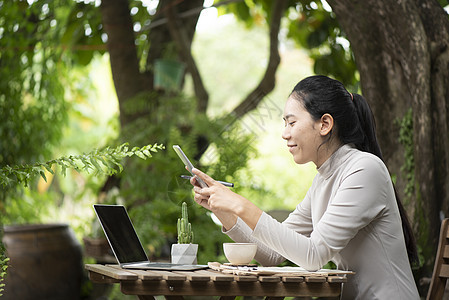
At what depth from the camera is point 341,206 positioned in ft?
5.31

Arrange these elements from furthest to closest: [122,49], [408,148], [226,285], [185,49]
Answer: [185,49] → [122,49] → [408,148] → [226,285]

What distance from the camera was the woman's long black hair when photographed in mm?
1761

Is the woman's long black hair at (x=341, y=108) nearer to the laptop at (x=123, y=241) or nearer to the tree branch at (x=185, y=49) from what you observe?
the laptop at (x=123, y=241)

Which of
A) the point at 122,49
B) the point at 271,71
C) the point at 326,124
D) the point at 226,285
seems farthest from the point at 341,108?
the point at 122,49

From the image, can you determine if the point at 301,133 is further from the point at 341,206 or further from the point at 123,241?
the point at 123,241

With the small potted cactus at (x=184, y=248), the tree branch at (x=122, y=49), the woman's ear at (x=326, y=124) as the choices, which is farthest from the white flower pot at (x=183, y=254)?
the tree branch at (x=122, y=49)

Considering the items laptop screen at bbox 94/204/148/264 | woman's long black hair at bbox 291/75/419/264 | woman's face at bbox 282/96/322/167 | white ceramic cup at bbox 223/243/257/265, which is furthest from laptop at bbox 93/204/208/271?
woman's long black hair at bbox 291/75/419/264

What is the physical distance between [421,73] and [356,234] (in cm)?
122

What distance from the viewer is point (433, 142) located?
2705mm

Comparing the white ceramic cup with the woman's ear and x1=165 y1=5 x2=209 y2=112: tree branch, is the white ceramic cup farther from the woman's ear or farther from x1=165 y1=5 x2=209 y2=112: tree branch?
x1=165 y1=5 x2=209 y2=112: tree branch

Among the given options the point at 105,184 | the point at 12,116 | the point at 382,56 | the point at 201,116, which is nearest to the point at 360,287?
the point at 382,56

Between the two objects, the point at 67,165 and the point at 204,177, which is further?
the point at 67,165

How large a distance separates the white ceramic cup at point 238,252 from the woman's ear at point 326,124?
40cm

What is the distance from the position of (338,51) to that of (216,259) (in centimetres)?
194
